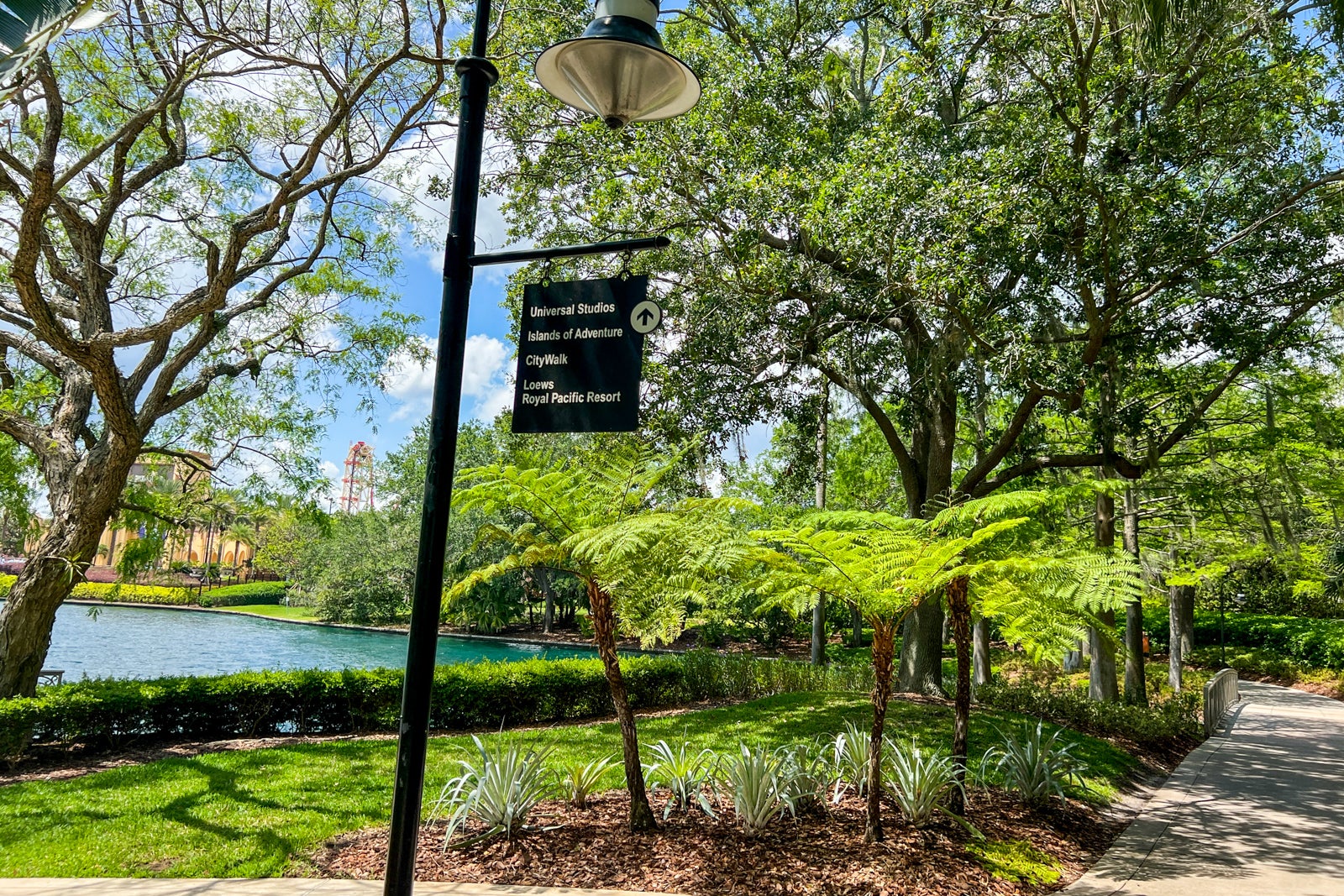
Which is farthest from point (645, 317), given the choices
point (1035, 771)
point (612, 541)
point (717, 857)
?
point (1035, 771)

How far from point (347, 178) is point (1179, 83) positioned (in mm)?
11304

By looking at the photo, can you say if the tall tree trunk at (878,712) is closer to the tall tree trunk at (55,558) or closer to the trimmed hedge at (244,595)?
the tall tree trunk at (55,558)

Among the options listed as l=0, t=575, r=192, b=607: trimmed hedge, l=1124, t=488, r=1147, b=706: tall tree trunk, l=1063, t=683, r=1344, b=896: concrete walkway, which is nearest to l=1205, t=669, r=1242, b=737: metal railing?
l=1063, t=683, r=1344, b=896: concrete walkway

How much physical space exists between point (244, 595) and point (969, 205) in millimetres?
54153

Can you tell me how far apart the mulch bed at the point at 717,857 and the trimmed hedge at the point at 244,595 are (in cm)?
5007

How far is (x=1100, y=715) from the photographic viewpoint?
11633 millimetres

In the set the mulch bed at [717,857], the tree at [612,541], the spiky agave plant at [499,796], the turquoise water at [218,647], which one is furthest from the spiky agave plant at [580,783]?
the turquoise water at [218,647]

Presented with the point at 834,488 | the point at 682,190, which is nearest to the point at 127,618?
the point at 834,488

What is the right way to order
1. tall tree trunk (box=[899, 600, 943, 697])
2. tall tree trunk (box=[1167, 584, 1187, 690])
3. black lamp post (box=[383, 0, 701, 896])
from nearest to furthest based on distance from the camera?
black lamp post (box=[383, 0, 701, 896])
tall tree trunk (box=[899, 600, 943, 697])
tall tree trunk (box=[1167, 584, 1187, 690])

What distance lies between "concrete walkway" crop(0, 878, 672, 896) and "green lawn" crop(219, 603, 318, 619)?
39.0 metres

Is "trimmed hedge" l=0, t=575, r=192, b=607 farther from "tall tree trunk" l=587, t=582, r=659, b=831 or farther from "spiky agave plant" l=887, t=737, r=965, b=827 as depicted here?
"spiky agave plant" l=887, t=737, r=965, b=827

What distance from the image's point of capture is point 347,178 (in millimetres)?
11695

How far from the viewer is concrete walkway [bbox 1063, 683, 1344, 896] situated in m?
5.42

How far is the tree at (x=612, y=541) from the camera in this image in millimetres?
5250
